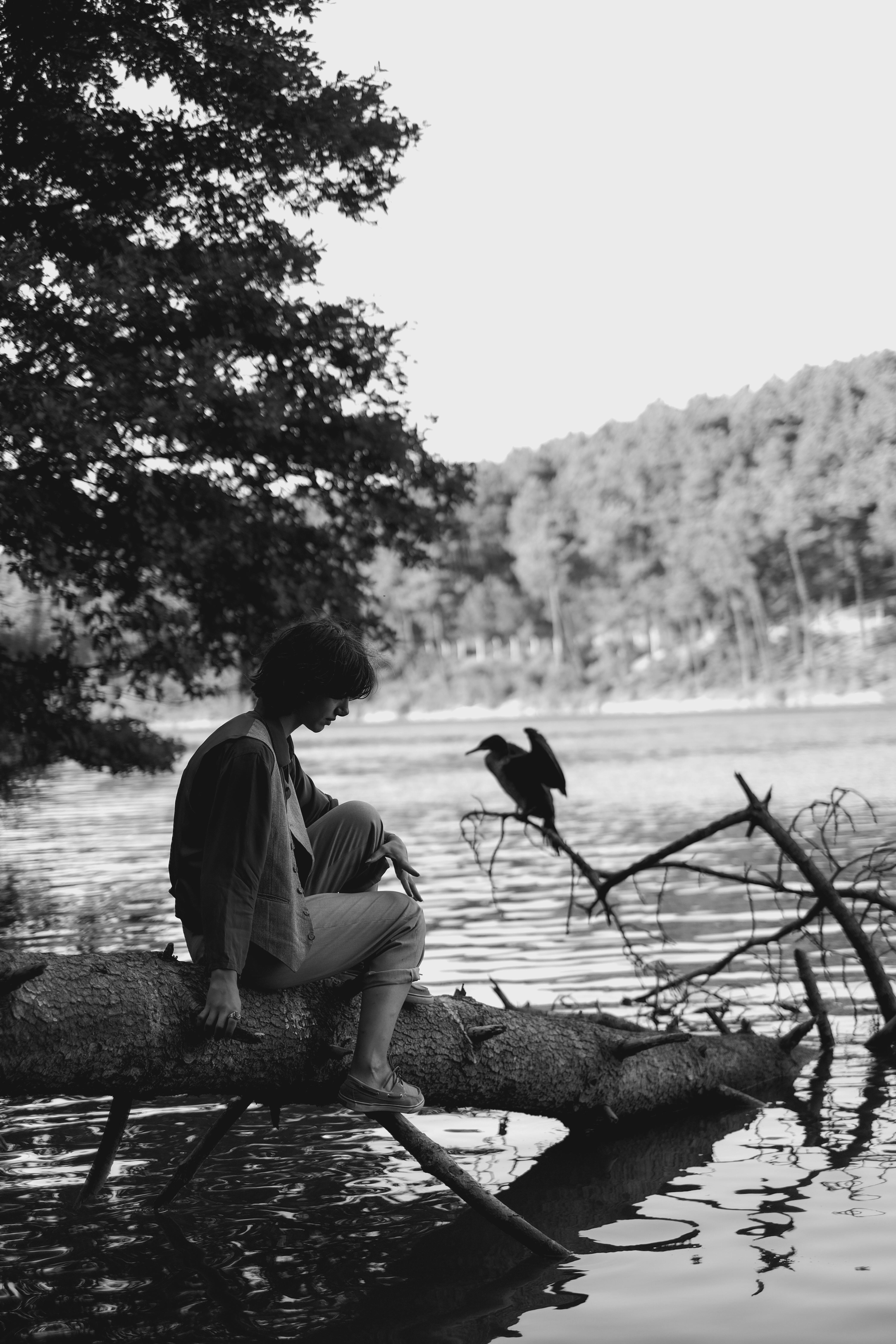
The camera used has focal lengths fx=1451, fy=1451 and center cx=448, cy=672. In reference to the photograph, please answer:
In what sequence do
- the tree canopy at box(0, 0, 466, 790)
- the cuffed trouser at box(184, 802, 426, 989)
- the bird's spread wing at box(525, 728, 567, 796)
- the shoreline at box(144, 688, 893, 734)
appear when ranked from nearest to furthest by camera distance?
the cuffed trouser at box(184, 802, 426, 989) → the bird's spread wing at box(525, 728, 567, 796) → the tree canopy at box(0, 0, 466, 790) → the shoreline at box(144, 688, 893, 734)

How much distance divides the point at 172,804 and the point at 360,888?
31.3m

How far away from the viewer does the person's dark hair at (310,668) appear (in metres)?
4.66

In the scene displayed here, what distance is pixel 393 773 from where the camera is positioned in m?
45.1

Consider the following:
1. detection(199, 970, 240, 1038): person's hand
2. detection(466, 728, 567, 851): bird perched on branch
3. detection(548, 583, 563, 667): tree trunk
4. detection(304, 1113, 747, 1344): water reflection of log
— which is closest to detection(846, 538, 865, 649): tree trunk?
detection(548, 583, 563, 667): tree trunk

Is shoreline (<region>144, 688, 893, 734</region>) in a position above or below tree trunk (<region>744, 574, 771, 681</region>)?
below

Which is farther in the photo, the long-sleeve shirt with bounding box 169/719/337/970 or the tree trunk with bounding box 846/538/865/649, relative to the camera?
the tree trunk with bounding box 846/538/865/649

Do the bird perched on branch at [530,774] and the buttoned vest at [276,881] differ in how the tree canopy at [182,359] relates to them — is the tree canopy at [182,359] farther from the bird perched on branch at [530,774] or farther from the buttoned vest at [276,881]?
the buttoned vest at [276,881]

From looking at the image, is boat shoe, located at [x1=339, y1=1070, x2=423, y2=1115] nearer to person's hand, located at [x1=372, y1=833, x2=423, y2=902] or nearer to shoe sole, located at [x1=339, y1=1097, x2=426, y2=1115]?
shoe sole, located at [x1=339, y1=1097, x2=426, y2=1115]

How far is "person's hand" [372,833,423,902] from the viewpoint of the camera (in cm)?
502

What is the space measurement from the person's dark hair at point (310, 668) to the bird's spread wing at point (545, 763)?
2.48 meters

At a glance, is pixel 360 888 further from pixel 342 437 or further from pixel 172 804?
pixel 172 804

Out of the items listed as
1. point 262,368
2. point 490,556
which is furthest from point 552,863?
point 490,556

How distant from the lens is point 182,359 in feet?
47.0

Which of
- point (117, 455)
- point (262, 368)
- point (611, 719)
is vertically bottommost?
point (611, 719)
